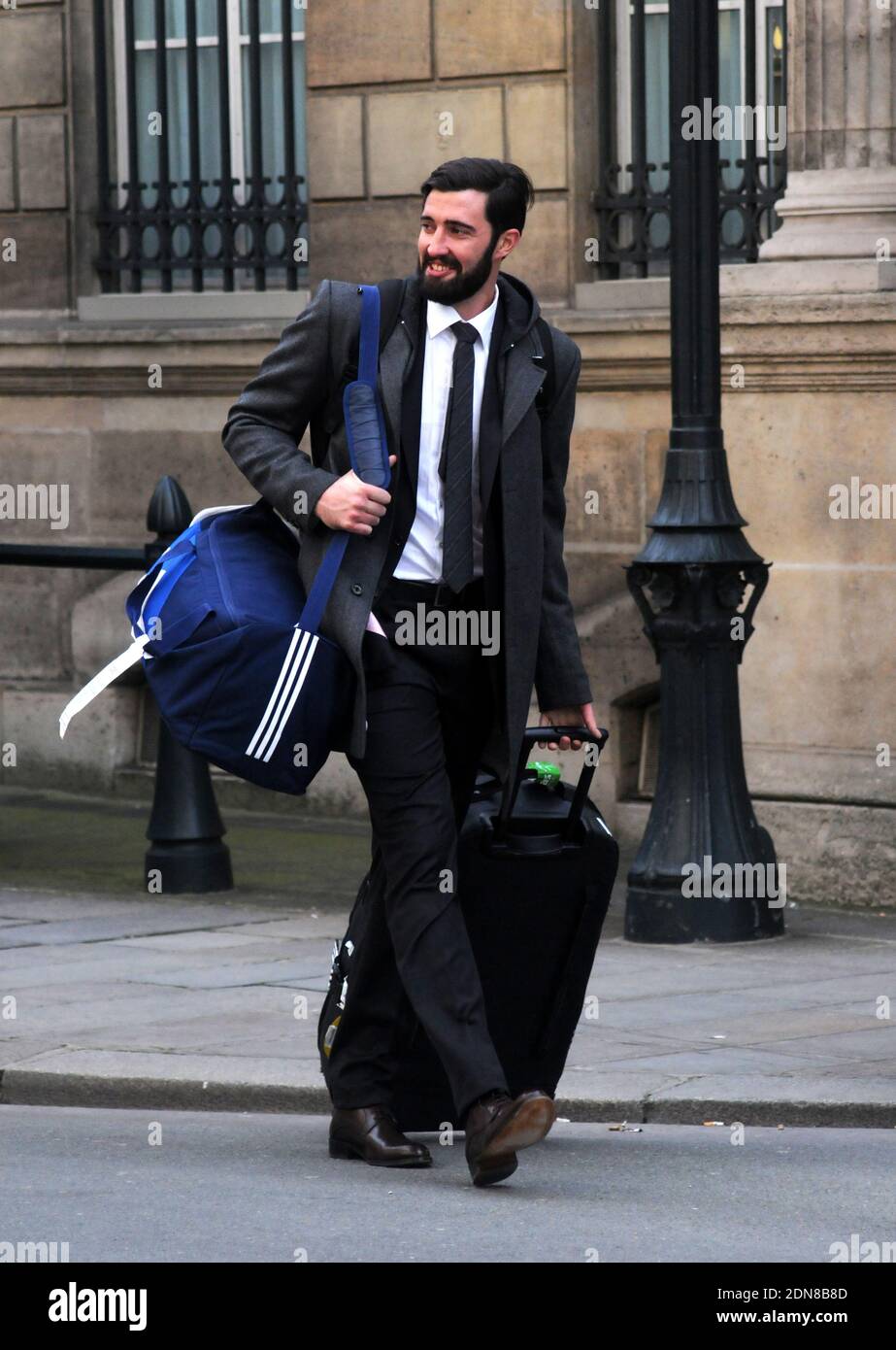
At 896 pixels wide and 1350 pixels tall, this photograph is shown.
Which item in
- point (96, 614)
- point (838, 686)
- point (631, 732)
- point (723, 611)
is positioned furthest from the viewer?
point (96, 614)

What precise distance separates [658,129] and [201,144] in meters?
2.83

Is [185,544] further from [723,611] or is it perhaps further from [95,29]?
[95,29]

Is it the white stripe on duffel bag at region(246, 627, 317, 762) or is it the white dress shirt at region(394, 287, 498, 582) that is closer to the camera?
the white stripe on duffel bag at region(246, 627, 317, 762)

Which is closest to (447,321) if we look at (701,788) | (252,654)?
(252,654)

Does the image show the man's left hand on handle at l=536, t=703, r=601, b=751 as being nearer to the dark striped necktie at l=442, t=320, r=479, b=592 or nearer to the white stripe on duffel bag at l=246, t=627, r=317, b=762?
the dark striped necktie at l=442, t=320, r=479, b=592

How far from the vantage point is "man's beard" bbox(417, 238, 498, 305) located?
5.85 meters

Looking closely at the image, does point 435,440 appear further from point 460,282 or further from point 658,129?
point 658,129

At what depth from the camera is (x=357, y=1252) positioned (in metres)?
5.29

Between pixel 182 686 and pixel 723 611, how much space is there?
155 inches

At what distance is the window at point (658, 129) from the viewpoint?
11492mm

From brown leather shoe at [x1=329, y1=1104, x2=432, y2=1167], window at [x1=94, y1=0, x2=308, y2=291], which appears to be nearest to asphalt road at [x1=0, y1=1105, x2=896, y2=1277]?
brown leather shoe at [x1=329, y1=1104, x2=432, y2=1167]

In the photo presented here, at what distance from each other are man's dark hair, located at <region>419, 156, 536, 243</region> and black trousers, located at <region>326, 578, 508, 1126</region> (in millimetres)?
795

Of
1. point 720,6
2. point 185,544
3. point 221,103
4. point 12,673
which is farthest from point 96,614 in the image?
point 185,544


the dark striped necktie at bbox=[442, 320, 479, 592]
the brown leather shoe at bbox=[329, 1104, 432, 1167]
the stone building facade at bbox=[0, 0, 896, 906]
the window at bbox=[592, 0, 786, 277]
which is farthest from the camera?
the window at bbox=[592, 0, 786, 277]
